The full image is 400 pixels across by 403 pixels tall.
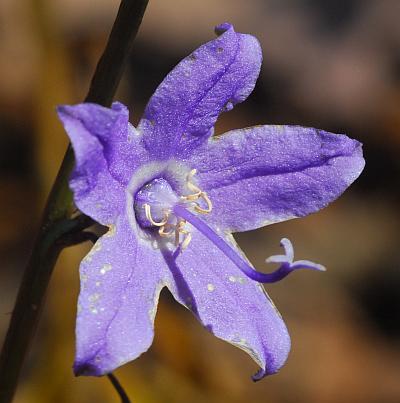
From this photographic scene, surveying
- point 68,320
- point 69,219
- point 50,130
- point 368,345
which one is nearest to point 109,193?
point 69,219

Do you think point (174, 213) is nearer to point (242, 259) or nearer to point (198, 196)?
point (198, 196)

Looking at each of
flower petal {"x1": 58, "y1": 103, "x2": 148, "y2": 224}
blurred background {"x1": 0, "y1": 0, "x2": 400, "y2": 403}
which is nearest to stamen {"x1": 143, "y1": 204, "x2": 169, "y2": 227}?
flower petal {"x1": 58, "y1": 103, "x2": 148, "y2": 224}

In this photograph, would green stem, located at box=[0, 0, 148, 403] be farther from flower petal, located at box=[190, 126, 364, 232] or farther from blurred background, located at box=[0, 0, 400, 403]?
blurred background, located at box=[0, 0, 400, 403]

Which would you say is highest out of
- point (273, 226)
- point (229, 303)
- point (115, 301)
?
point (115, 301)

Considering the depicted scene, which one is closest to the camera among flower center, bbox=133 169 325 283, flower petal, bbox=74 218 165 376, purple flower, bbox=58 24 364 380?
flower petal, bbox=74 218 165 376

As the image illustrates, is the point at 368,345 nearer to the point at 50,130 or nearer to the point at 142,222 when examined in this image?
the point at 50,130

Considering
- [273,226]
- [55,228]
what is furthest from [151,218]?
[273,226]
